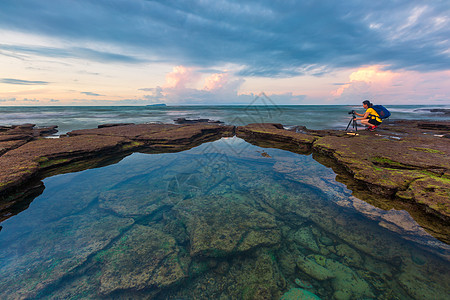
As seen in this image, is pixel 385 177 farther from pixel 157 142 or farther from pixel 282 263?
pixel 157 142

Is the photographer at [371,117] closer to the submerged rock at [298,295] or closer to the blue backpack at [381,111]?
the blue backpack at [381,111]

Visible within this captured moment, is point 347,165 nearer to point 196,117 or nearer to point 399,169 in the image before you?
point 399,169

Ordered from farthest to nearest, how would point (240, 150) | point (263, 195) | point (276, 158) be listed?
point (240, 150) → point (276, 158) → point (263, 195)

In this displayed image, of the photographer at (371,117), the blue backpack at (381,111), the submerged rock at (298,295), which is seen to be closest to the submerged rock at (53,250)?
the submerged rock at (298,295)

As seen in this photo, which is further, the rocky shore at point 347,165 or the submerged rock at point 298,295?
the rocky shore at point 347,165

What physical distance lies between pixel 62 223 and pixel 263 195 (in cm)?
585

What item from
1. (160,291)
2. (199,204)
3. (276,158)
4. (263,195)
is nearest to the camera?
(160,291)

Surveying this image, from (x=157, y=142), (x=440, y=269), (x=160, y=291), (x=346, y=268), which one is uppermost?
(x=157, y=142)

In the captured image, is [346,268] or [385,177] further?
[385,177]

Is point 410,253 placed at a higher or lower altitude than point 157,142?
lower

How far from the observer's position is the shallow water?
3.20 m

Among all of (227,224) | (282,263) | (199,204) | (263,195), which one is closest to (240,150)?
(263,195)

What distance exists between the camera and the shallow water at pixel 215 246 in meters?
3.20

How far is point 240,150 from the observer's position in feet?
36.8
